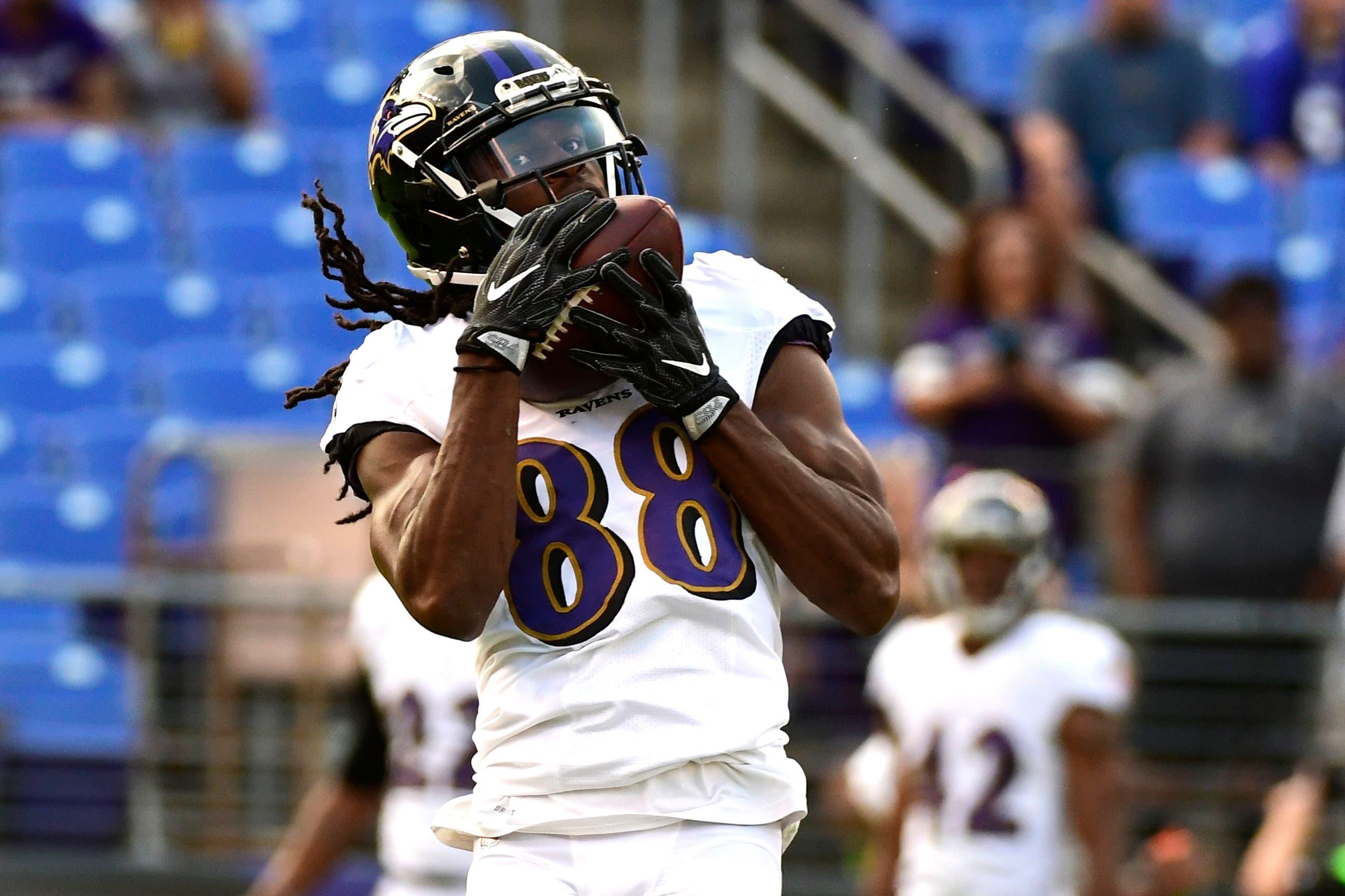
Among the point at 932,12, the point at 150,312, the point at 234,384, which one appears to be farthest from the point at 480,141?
the point at 932,12

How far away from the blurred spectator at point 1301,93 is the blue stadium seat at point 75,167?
4.83 metres

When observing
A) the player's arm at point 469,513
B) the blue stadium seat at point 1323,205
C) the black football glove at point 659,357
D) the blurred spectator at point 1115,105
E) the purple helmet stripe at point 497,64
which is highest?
the blurred spectator at point 1115,105

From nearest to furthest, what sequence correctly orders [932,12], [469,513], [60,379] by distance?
1. [469,513]
2. [60,379]
3. [932,12]

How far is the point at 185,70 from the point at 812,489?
742 centimetres

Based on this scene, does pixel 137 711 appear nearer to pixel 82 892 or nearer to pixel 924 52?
pixel 82 892

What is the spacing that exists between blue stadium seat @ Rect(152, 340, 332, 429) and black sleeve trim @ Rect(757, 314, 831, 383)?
5.74m

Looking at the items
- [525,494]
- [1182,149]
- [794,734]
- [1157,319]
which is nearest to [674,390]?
[525,494]

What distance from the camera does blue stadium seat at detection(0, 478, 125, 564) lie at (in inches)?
324

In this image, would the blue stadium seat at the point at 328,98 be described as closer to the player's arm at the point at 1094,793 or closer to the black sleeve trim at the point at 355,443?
the player's arm at the point at 1094,793

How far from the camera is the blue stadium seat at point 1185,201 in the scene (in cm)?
915

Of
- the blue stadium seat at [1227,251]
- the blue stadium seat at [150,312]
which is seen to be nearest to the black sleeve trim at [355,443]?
the blue stadium seat at [150,312]

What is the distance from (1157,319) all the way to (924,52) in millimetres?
1900

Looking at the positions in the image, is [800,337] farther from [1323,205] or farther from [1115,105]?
[1323,205]

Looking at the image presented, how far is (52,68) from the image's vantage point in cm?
963
